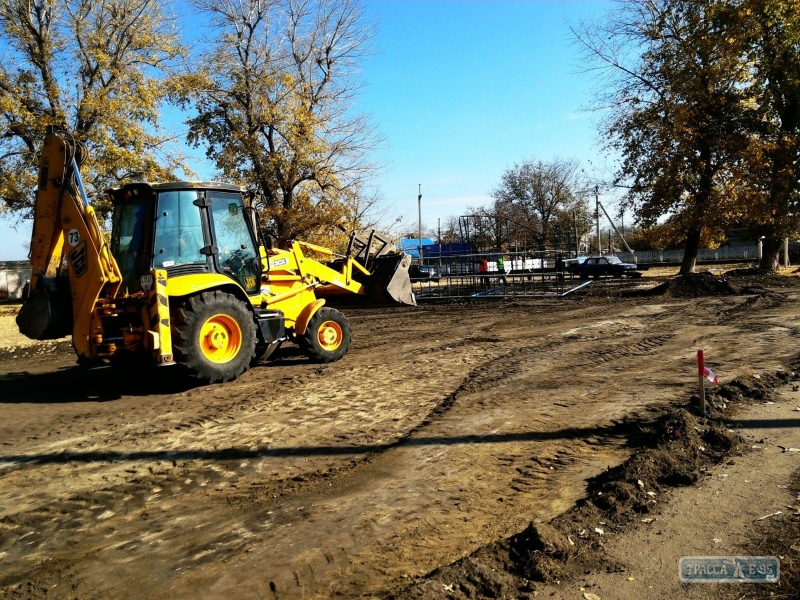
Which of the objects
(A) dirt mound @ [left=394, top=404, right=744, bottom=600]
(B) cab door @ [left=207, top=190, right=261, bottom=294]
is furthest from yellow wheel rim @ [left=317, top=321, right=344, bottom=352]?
(A) dirt mound @ [left=394, top=404, right=744, bottom=600]

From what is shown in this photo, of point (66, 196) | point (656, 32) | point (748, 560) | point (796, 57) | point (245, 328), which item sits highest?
point (656, 32)

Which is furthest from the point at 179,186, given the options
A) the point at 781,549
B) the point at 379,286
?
the point at 781,549

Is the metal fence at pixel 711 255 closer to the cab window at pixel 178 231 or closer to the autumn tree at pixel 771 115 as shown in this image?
the autumn tree at pixel 771 115

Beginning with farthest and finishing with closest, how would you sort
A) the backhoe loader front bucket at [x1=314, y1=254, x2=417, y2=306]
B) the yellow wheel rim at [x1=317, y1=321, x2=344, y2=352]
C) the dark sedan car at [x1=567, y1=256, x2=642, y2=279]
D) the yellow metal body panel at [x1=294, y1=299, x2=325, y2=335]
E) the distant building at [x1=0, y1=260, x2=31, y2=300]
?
the distant building at [x1=0, y1=260, x2=31, y2=300]
the dark sedan car at [x1=567, y1=256, x2=642, y2=279]
the backhoe loader front bucket at [x1=314, y1=254, x2=417, y2=306]
the yellow wheel rim at [x1=317, y1=321, x2=344, y2=352]
the yellow metal body panel at [x1=294, y1=299, x2=325, y2=335]

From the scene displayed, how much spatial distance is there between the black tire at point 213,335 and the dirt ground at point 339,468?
41 centimetres

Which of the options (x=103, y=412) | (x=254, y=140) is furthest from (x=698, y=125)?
(x=103, y=412)

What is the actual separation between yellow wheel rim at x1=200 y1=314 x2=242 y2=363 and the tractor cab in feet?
2.72

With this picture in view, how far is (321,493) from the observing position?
5.36 metres

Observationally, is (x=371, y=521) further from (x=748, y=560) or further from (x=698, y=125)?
(x=698, y=125)

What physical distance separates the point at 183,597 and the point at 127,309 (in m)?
5.64

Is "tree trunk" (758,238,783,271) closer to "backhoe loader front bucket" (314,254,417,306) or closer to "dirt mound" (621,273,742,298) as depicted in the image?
"dirt mound" (621,273,742,298)
